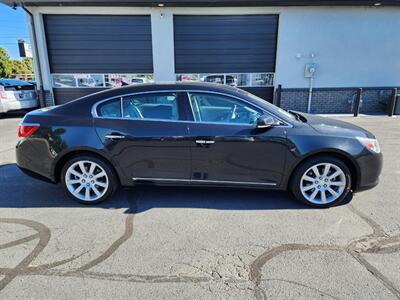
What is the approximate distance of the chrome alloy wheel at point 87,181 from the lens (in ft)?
11.5

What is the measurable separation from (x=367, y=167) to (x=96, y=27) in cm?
1114

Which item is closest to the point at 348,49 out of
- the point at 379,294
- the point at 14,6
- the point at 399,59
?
the point at 399,59

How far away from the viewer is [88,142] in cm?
338

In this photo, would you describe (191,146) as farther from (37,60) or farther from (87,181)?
(37,60)

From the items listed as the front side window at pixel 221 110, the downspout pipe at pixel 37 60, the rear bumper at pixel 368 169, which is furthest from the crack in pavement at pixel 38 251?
the downspout pipe at pixel 37 60

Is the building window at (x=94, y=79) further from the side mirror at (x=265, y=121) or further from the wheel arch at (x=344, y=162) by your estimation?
the wheel arch at (x=344, y=162)

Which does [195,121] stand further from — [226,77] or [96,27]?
[96,27]

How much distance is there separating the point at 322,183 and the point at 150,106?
2.44 meters

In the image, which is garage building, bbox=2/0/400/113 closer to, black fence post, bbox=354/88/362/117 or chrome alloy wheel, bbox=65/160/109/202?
black fence post, bbox=354/88/362/117

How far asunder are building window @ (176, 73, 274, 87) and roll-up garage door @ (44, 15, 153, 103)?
1.83 metres

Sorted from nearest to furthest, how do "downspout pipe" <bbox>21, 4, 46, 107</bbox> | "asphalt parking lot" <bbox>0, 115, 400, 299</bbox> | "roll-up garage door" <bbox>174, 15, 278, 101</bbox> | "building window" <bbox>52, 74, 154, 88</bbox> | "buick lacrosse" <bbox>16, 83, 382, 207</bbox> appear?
"asphalt parking lot" <bbox>0, 115, 400, 299</bbox>
"buick lacrosse" <bbox>16, 83, 382, 207</bbox>
"downspout pipe" <bbox>21, 4, 46, 107</bbox>
"roll-up garage door" <bbox>174, 15, 278, 101</bbox>
"building window" <bbox>52, 74, 154, 88</bbox>

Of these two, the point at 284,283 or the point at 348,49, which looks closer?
the point at 284,283

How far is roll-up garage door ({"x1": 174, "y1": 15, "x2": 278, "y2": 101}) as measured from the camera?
10852 millimetres

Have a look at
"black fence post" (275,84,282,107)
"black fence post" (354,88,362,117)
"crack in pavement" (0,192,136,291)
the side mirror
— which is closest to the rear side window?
"crack in pavement" (0,192,136,291)
